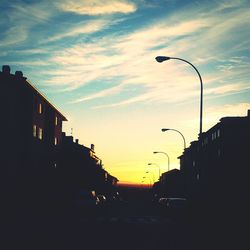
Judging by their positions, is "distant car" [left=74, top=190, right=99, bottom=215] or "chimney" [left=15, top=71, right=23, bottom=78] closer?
"distant car" [left=74, top=190, right=99, bottom=215]

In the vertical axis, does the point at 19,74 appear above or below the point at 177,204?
above

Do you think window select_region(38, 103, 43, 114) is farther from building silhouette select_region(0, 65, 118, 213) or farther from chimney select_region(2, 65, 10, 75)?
chimney select_region(2, 65, 10, 75)

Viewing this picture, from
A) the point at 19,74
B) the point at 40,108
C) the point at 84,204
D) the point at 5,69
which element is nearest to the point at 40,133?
the point at 40,108

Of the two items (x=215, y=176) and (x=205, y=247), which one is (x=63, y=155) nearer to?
(x=215, y=176)

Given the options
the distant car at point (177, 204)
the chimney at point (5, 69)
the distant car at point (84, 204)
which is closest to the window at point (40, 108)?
the chimney at point (5, 69)

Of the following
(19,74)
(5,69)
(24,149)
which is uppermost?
(5,69)

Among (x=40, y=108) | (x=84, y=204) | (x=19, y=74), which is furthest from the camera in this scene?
(x=40, y=108)

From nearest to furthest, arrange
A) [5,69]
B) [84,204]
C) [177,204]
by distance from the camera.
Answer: [84,204] → [177,204] → [5,69]

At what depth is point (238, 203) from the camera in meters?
30.5

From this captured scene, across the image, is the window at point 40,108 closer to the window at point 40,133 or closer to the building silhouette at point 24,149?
the building silhouette at point 24,149

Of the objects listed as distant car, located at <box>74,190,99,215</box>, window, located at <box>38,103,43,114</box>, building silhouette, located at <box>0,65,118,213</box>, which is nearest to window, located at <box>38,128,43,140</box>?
building silhouette, located at <box>0,65,118,213</box>

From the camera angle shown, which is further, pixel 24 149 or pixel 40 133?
pixel 40 133

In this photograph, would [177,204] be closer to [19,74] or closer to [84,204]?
[84,204]

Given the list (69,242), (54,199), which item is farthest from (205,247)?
(54,199)
